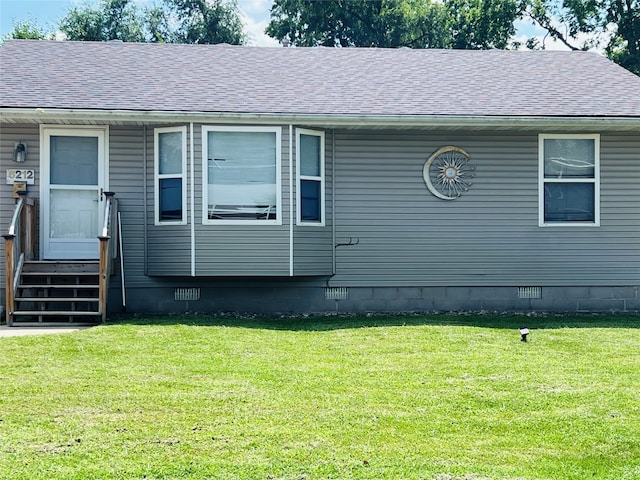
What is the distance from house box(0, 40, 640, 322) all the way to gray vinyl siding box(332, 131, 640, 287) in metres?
0.02

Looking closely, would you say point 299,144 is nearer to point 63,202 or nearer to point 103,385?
point 63,202

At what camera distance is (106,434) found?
4.87m

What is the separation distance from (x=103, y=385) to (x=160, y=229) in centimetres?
512

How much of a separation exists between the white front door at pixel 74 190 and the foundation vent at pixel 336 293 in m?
3.39

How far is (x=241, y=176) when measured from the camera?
35.7 ft

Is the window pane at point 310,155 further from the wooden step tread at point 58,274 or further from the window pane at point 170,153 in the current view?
the wooden step tread at point 58,274

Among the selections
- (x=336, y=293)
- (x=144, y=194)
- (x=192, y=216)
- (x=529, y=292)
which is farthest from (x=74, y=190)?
(x=529, y=292)

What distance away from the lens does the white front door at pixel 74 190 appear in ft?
36.8

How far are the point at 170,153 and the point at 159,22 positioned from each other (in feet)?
94.7

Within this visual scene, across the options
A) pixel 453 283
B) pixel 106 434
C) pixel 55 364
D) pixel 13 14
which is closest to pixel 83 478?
pixel 106 434

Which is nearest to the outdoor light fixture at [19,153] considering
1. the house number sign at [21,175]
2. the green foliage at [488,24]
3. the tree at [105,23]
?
the house number sign at [21,175]

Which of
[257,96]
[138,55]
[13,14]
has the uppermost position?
[13,14]

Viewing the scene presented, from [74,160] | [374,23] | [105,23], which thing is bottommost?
[74,160]

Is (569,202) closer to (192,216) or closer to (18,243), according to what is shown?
(192,216)
